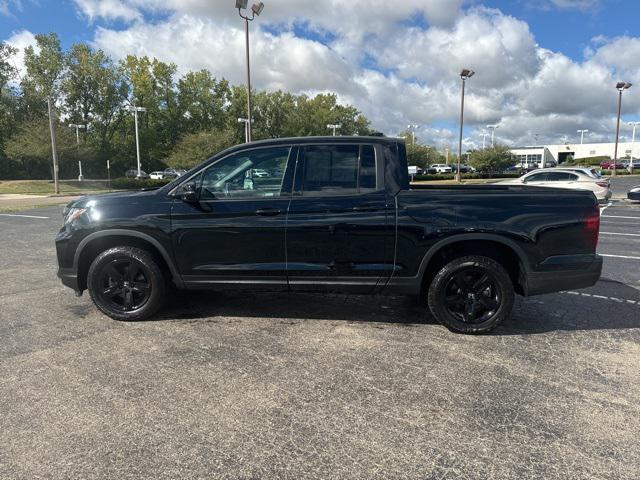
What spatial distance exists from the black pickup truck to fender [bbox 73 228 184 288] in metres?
0.01

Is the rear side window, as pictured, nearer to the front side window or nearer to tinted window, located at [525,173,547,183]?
the front side window

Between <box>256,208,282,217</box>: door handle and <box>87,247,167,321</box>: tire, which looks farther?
<box>87,247,167,321</box>: tire

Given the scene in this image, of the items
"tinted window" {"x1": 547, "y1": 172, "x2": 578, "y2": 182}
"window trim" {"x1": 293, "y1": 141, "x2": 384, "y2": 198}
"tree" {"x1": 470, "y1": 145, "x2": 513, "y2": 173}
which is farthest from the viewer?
"tree" {"x1": 470, "y1": 145, "x2": 513, "y2": 173}

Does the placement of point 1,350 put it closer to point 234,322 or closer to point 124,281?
point 124,281

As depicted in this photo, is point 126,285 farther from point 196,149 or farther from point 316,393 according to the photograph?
point 196,149

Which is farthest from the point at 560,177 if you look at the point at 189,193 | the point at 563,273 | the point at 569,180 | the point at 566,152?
the point at 566,152

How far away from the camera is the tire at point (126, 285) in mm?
4559

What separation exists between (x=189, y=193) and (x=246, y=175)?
557 millimetres

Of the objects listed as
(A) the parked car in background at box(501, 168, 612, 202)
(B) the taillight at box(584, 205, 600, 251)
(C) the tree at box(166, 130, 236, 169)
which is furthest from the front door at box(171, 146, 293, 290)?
(C) the tree at box(166, 130, 236, 169)

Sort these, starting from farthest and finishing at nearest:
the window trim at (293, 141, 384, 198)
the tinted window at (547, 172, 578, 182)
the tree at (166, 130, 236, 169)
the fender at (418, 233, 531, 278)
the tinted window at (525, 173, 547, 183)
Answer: the tree at (166, 130, 236, 169) < the tinted window at (525, 173, 547, 183) < the tinted window at (547, 172, 578, 182) < the window trim at (293, 141, 384, 198) < the fender at (418, 233, 531, 278)

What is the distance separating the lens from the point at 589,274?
4.21 m

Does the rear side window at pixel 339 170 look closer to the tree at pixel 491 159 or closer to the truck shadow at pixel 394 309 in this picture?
the truck shadow at pixel 394 309

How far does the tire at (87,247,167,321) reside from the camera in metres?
4.56

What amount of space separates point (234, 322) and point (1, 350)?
1.98 meters
